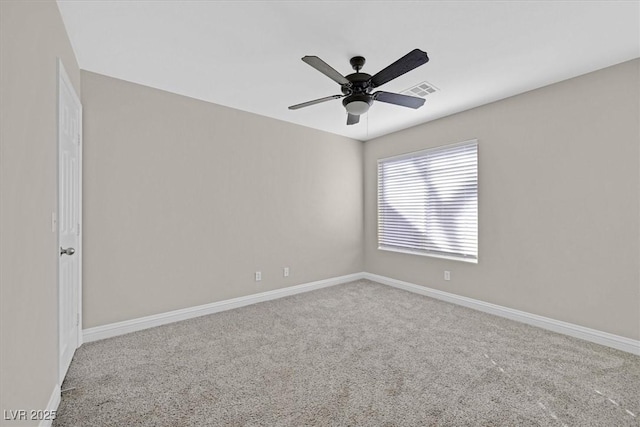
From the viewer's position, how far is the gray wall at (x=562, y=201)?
2623 mm

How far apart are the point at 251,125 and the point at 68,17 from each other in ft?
6.75

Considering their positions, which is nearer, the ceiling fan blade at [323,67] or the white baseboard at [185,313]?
the ceiling fan blade at [323,67]

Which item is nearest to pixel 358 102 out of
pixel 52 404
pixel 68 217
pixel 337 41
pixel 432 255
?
pixel 337 41

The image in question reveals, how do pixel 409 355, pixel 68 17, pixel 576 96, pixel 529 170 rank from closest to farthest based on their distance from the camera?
pixel 68 17, pixel 409 355, pixel 576 96, pixel 529 170

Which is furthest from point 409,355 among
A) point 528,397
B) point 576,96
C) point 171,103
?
point 171,103

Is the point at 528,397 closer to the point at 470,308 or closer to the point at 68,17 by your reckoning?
the point at 470,308

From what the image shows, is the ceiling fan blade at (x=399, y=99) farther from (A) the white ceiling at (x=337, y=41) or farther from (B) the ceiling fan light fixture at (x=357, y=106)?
(A) the white ceiling at (x=337, y=41)

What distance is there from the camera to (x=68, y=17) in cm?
206

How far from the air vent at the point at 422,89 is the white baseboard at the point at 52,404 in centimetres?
383

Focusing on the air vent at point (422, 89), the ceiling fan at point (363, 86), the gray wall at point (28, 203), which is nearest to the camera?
the gray wall at point (28, 203)

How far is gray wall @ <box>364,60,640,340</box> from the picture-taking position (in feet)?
8.61

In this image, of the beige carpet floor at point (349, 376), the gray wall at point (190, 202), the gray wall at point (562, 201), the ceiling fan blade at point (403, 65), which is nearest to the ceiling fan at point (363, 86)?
the ceiling fan blade at point (403, 65)

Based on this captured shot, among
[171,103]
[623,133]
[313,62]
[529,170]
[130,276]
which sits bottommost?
[130,276]

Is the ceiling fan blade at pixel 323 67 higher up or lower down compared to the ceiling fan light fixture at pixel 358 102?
higher up
